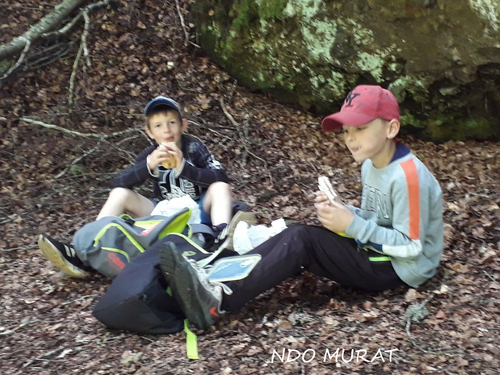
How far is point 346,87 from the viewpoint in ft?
19.5

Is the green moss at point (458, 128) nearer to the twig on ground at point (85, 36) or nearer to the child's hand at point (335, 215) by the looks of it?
the child's hand at point (335, 215)

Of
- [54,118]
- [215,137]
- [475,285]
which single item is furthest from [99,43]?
[475,285]

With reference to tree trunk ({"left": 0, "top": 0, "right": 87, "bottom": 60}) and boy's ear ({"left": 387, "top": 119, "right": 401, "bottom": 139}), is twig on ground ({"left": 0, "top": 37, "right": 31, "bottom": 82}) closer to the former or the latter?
tree trunk ({"left": 0, "top": 0, "right": 87, "bottom": 60})

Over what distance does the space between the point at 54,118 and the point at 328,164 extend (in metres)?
2.84

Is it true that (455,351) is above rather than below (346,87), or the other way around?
below

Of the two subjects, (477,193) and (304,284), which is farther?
(477,193)

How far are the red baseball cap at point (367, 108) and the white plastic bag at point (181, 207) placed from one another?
1.37m

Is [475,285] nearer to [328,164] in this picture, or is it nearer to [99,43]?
[328,164]

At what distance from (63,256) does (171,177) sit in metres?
0.97

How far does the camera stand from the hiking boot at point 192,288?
Result: 119 inches

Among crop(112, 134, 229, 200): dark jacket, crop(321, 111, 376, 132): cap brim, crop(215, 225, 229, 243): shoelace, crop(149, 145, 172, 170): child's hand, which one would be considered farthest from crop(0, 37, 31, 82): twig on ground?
crop(321, 111, 376, 132): cap brim

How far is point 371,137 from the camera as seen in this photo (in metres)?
3.16

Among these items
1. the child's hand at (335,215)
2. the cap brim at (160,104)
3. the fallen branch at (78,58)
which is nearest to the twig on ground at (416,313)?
the child's hand at (335,215)

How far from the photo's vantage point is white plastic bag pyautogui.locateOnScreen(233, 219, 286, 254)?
11.9ft
